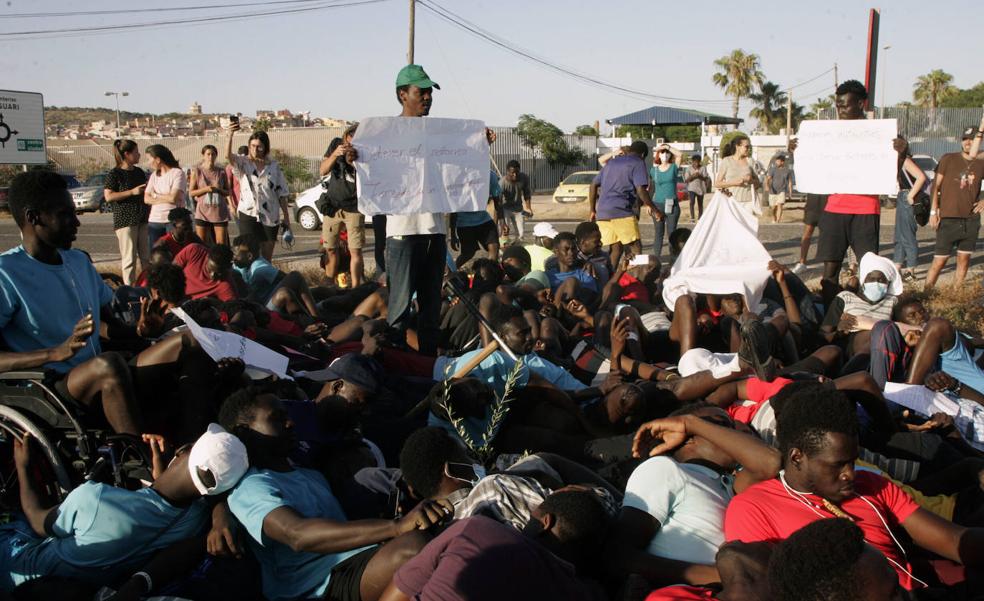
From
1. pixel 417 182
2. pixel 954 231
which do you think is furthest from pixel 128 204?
pixel 954 231

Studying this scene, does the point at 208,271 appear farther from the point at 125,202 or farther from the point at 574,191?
the point at 574,191

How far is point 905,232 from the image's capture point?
449 inches

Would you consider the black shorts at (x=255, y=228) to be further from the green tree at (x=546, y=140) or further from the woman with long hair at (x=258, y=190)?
the green tree at (x=546, y=140)

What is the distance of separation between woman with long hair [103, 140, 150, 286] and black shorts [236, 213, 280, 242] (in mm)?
1048

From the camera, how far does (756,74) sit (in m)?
63.3

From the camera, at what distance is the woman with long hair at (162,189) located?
385 inches

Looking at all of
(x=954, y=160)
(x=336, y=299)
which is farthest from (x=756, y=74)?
(x=336, y=299)

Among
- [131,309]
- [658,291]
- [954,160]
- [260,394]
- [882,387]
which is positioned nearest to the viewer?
[260,394]

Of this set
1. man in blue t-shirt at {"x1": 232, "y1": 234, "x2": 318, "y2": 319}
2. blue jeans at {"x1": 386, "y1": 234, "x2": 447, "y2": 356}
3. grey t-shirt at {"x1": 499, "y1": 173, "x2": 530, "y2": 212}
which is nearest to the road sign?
man in blue t-shirt at {"x1": 232, "y1": 234, "x2": 318, "y2": 319}

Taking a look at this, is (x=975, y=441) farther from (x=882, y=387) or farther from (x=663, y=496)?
(x=663, y=496)

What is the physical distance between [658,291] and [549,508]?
5337 mm

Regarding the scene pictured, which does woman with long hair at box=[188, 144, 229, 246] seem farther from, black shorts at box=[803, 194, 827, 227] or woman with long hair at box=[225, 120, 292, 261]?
black shorts at box=[803, 194, 827, 227]

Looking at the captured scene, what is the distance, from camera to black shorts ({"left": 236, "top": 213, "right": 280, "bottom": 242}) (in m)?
10.1

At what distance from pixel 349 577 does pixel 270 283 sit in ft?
18.2
